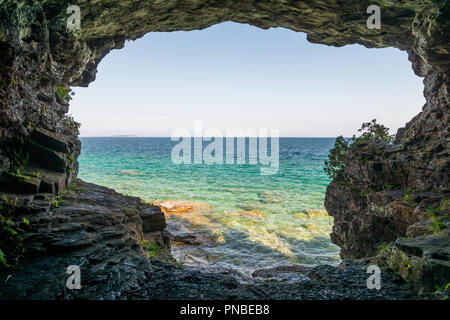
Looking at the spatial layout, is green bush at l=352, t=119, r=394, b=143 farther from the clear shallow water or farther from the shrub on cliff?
the clear shallow water

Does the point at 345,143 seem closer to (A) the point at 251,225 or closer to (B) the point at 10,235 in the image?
(A) the point at 251,225

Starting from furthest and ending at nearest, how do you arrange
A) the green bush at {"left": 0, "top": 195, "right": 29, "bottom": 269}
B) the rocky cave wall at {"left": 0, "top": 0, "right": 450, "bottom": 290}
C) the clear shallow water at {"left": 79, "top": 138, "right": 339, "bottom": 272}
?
the clear shallow water at {"left": 79, "top": 138, "right": 339, "bottom": 272}, the rocky cave wall at {"left": 0, "top": 0, "right": 450, "bottom": 290}, the green bush at {"left": 0, "top": 195, "right": 29, "bottom": 269}

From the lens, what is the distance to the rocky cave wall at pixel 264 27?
7.43 metres

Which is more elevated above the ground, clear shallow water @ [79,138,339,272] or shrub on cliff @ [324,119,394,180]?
shrub on cliff @ [324,119,394,180]

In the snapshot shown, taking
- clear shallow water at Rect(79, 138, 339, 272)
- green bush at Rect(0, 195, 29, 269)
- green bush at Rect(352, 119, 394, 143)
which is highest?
green bush at Rect(352, 119, 394, 143)

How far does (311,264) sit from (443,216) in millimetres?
7066

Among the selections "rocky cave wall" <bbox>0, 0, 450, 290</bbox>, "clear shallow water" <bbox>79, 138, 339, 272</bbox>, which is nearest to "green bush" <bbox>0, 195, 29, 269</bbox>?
"rocky cave wall" <bbox>0, 0, 450, 290</bbox>

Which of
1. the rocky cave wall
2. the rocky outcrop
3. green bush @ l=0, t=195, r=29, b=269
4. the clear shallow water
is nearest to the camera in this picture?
green bush @ l=0, t=195, r=29, b=269

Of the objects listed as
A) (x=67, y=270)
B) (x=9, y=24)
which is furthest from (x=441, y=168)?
(x=9, y=24)

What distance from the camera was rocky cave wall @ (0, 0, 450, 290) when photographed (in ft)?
24.4

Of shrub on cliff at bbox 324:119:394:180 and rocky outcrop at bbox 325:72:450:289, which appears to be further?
shrub on cliff at bbox 324:119:394:180

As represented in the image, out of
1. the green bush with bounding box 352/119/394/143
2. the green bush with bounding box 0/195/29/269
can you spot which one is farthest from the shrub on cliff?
the green bush with bounding box 0/195/29/269

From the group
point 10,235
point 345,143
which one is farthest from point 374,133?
point 10,235

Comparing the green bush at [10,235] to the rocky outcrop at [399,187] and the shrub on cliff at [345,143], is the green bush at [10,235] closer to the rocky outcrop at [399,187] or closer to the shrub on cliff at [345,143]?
the rocky outcrop at [399,187]
